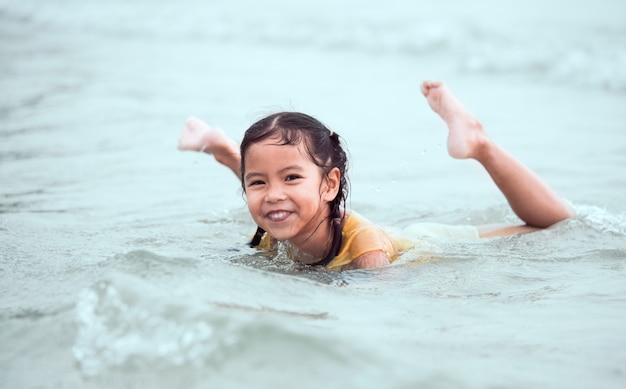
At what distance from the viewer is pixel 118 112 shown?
800 centimetres

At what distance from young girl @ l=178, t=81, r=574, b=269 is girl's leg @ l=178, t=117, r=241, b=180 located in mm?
783

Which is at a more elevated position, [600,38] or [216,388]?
[600,38]

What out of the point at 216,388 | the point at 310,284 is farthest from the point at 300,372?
the point at 310,284

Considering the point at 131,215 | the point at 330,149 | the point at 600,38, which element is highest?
the point at 600,38

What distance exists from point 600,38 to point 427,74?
3.95 meters

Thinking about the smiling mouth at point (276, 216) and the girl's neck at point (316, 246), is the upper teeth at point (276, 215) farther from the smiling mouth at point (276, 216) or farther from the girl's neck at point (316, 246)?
the girl's neck at point (316, 246)

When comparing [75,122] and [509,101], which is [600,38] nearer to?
[509,101]

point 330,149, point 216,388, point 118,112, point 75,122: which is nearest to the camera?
point 216,388

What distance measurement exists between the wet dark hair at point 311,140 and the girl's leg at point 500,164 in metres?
0.77

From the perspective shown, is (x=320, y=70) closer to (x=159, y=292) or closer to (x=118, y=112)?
(x=118, y=112)

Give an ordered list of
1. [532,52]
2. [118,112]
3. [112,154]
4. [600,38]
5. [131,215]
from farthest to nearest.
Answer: [600,38]
[532,52]
[118,112]
[112,154]
[131,215]

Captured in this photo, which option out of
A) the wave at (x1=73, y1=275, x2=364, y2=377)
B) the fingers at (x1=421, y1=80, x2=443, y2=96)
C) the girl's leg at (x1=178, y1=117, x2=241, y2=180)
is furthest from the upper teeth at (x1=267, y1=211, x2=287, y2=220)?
the fingers at (x1=421, y1=80, x2=443, y2=96)

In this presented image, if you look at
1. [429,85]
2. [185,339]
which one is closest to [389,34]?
[429,85]

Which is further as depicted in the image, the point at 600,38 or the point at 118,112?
the point at 600,38
